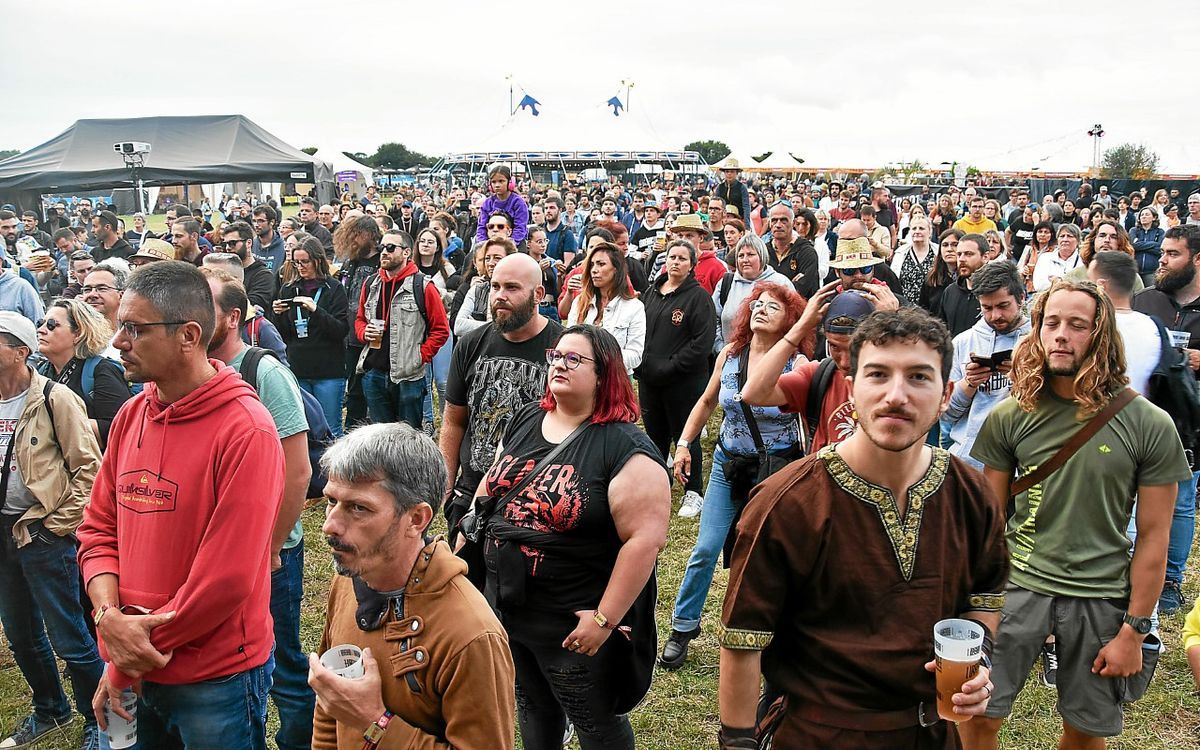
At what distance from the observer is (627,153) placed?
109ft

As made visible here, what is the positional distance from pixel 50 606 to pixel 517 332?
2.29m

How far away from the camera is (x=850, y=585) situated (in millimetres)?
2068

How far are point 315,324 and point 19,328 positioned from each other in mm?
3128

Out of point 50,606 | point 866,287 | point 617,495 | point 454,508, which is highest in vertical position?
point 866,287

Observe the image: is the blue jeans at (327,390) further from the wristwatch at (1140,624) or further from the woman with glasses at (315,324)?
the wristwatch at (1140,624)

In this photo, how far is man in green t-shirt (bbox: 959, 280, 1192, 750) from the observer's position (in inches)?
121

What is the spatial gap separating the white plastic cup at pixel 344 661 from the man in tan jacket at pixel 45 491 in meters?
2.29

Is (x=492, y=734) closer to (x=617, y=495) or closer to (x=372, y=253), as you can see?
(x=617, y=495)

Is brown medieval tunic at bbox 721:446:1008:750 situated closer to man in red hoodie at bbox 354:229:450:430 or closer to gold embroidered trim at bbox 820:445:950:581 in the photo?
gold embroidered trim at bbox 820:445:950:581

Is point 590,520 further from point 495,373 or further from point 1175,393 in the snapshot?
point 1175,393

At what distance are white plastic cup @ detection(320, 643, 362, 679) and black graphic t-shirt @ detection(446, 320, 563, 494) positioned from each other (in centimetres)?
184

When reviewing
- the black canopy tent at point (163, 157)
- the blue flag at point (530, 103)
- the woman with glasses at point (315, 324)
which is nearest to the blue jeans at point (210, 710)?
the woman with glasses at point (315, 324)

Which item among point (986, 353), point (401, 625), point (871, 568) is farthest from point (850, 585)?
point (986, 353)

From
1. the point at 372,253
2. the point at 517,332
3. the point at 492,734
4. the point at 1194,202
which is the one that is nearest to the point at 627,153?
the point at 1194,202
